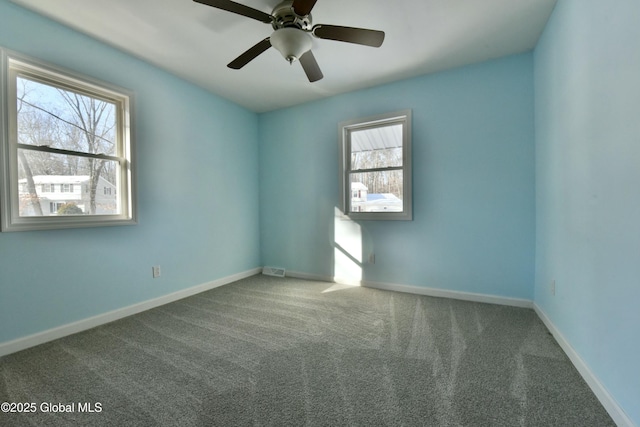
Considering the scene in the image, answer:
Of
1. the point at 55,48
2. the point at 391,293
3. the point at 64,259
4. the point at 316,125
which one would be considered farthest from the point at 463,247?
the point at 55,48

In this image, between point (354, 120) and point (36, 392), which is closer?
point (36, 392)

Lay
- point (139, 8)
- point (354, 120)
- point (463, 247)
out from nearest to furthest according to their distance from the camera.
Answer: point (139, 8)
point (463, 247)
point (354, 120)

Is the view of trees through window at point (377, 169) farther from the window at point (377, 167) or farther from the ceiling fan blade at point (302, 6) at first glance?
the ceiling fan blade at point (302, 6)

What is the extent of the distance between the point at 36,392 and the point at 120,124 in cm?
225

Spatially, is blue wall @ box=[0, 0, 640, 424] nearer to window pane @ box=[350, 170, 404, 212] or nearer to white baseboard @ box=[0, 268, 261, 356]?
white baseboard @ box=[0, 268, 261, 356]

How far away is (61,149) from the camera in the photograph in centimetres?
221

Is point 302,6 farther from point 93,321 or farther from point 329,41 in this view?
point 93,321

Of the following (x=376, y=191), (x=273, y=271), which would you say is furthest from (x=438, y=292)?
(x=273, y=271)

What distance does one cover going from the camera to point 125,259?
101 inches

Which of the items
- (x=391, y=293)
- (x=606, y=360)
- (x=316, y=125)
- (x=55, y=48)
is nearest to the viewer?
(x=606, y=360)

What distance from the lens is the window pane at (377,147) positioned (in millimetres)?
3277

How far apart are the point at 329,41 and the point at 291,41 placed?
63 centimetres

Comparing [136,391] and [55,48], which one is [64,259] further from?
[55,48]

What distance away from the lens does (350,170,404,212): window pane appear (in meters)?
3.26
